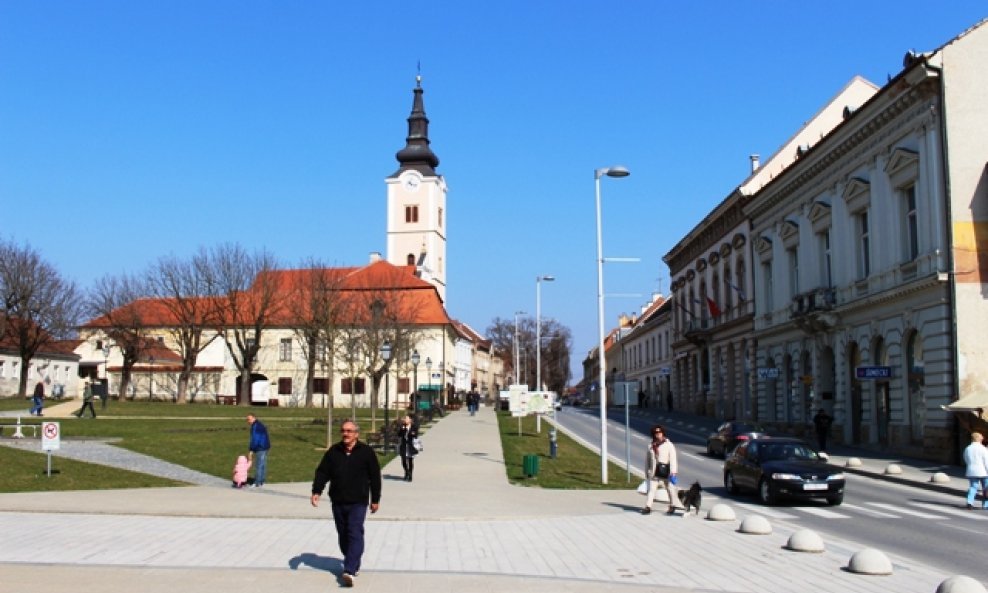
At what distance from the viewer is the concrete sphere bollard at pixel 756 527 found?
14.6 meters

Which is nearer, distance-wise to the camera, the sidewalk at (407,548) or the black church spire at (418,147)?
the sidewalk at (407,548)

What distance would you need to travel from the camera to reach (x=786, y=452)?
21453mm

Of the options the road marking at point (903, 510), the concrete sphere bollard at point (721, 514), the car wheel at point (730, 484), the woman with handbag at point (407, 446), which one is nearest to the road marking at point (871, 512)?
the road marking at point (903, 510)

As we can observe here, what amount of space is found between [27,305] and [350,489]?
60449mm

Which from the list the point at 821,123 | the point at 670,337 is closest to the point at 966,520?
the point at 821,123

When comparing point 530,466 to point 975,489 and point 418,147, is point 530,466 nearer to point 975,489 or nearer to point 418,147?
point 975,489

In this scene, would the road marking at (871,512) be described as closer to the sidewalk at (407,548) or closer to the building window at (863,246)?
the sidewalk at (407,548)

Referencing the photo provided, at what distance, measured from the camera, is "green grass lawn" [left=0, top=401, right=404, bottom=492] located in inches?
890

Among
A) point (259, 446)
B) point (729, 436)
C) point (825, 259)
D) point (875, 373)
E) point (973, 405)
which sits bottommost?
point (729, 436)

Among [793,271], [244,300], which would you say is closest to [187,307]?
[244,300]

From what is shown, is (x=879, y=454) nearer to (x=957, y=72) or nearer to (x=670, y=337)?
(x=957, y=72)

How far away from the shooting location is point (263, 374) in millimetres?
85062

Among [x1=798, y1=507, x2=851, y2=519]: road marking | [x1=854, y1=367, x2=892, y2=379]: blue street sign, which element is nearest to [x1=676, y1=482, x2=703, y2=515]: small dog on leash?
[x1=798, y1=507, x2=851, y2=519]: road marking

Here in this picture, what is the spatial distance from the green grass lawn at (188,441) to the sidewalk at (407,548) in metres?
3.29
